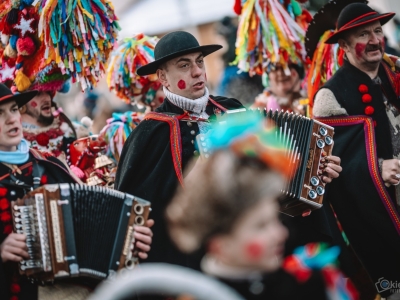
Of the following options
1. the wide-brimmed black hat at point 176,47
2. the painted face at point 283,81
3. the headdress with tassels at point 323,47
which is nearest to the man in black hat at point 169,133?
the wide-brimmed black hat at point 176,47

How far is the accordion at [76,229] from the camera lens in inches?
143

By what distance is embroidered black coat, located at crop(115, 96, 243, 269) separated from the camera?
4691mm

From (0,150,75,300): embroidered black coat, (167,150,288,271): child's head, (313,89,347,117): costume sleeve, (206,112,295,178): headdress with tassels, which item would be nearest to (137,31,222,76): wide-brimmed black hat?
(313,89,347,117): costume sleeve

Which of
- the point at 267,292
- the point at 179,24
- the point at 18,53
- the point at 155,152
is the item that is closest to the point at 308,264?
the point at 267,292

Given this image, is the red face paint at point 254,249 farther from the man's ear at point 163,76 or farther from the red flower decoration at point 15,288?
the man's ear at point 163,76

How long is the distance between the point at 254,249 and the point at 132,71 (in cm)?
440

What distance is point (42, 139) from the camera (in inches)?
246

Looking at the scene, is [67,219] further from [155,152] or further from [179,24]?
[179,24]

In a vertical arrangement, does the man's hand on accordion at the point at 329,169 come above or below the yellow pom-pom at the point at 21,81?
below

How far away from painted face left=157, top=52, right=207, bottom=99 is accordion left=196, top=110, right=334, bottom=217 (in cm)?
50

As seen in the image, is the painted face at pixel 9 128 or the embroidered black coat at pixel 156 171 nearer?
the painted face at pixel 9 128

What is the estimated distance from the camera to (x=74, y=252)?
368 cm

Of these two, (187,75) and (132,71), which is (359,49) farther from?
(132,71)

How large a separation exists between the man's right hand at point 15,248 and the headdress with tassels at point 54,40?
7.07 ft
